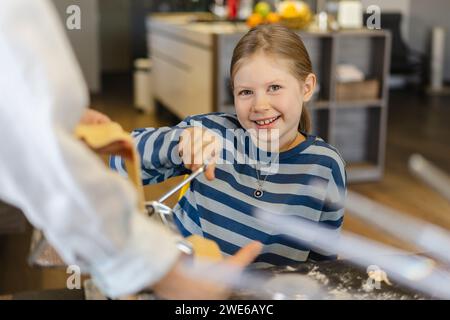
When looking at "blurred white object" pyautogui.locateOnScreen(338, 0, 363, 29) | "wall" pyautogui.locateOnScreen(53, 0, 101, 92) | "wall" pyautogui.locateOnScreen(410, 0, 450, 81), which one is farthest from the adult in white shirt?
"wall" pyautogui.locateOnScreen(410, 0, 450, 81)

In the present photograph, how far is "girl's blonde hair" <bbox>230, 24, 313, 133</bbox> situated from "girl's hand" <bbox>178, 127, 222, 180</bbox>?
0.96ft

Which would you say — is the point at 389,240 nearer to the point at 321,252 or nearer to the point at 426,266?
the point at 321,252

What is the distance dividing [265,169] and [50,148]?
81 cm

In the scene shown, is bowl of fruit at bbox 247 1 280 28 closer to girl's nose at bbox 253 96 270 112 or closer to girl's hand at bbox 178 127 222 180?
girl's nose at bbox 253 96 270 112

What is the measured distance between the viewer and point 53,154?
0.62m

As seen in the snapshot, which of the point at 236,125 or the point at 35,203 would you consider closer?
the point at 35,203

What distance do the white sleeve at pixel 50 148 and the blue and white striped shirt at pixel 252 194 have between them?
617 mm

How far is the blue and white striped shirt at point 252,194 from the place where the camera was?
1.31 m

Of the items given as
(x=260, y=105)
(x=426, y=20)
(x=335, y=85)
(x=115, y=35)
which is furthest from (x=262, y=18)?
(x=115, y=35)

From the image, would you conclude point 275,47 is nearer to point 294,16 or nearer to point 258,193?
point 258,193

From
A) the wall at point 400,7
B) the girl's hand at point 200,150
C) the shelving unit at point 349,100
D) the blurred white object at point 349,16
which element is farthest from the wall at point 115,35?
the girl's hand at point 200,150

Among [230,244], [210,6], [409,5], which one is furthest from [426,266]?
[409,5]

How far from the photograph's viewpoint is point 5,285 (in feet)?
8.16
